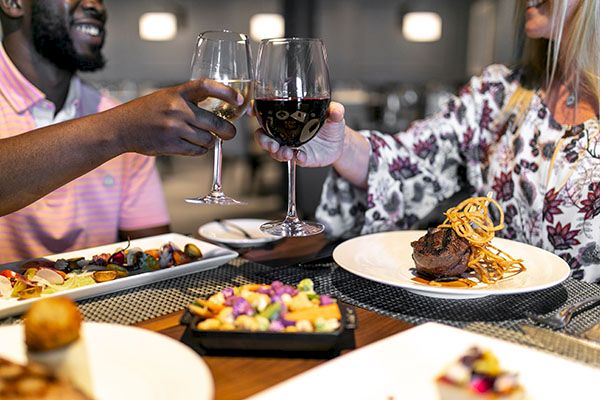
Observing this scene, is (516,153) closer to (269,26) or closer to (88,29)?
(88,29)

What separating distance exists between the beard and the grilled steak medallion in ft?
5.00

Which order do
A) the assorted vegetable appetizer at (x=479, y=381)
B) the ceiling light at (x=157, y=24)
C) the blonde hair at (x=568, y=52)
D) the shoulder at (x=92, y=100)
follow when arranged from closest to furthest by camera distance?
the assorted vegetable appetizer at (x=479, y=381)
the blonde hair at (x=568, y=52)
the shoulder at (x=92, y=100)
the ceiling light at (x=157, y=24)

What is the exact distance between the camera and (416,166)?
6.66 ft

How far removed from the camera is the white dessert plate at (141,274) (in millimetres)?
1048

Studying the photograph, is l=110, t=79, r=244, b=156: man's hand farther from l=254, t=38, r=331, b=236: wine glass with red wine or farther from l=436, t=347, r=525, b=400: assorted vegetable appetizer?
l=436, t=347, r=525, b=400: assorted vegetable appetizer

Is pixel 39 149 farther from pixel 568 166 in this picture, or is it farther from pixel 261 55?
pixel 568 166

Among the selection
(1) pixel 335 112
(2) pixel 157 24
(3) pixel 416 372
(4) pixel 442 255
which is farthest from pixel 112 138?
(2) pixel 157 24

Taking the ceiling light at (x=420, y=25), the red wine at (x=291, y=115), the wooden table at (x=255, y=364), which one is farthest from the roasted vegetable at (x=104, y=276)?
the ceiling light at (x=420, y=25)

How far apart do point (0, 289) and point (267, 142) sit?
0.61 meters

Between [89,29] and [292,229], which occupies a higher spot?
[89,29]

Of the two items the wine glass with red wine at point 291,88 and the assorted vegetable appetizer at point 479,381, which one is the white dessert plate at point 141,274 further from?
the assorted vegetable appetizer at point 479,381

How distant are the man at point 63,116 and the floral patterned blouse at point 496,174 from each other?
0.76 metres

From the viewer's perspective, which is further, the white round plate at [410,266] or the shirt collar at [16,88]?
the shirt collar at [16,88]

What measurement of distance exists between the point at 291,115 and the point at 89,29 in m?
1.33
